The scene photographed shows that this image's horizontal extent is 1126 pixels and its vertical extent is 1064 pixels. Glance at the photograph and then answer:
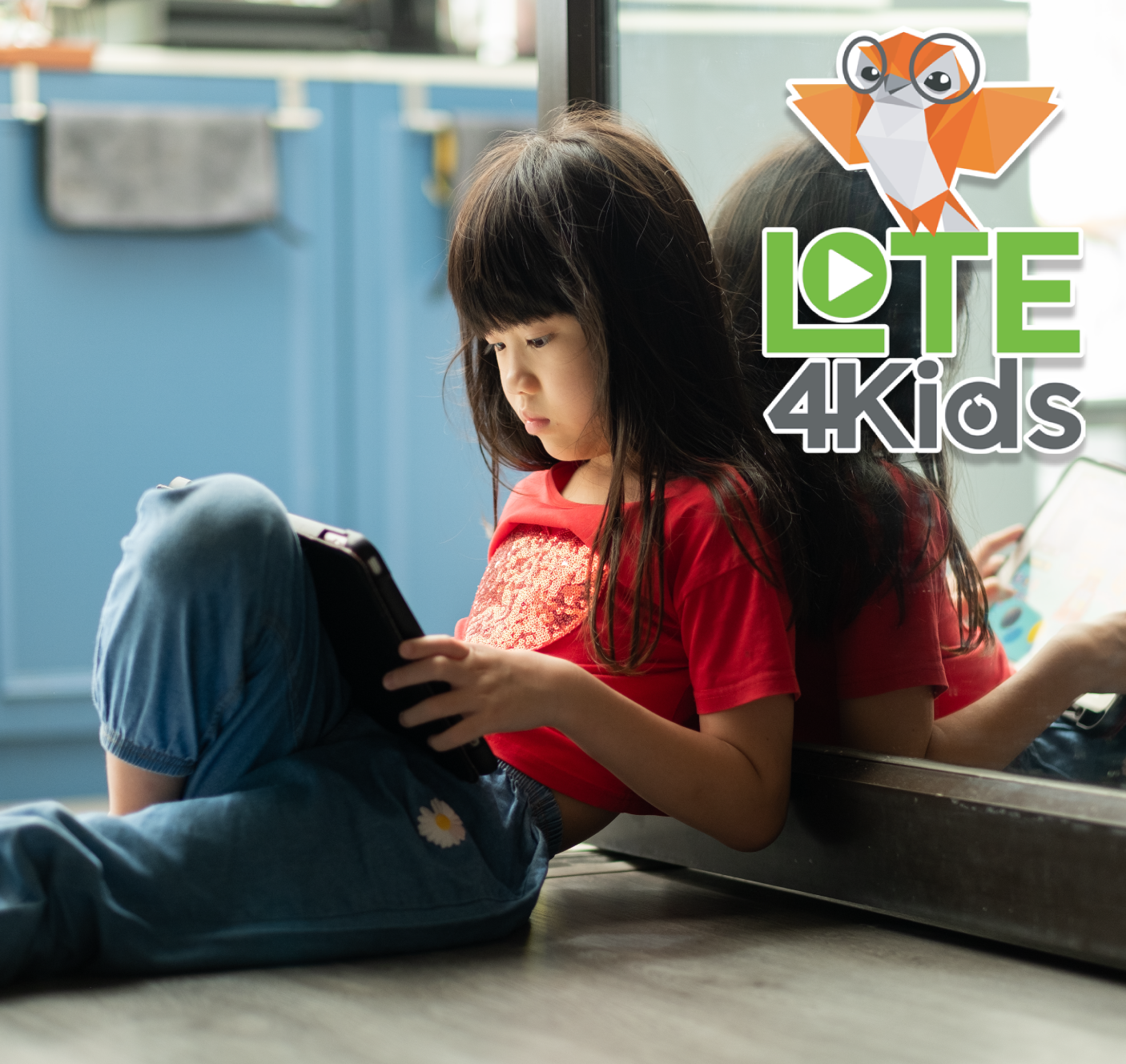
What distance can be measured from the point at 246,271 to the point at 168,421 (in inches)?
11.6

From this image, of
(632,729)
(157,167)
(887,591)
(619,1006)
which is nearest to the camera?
(619,1006)

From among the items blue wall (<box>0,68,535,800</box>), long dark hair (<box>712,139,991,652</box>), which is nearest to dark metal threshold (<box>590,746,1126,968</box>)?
long dark hair (<box>712,139,991,652</box>)

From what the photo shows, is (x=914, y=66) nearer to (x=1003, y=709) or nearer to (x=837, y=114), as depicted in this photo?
(x=837, y=114)

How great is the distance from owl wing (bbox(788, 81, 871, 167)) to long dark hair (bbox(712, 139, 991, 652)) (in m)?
0.01

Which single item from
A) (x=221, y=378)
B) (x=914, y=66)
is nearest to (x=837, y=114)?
(x=914, y=66)

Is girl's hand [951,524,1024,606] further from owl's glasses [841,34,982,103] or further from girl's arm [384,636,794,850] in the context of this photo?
owl's glasses [841,34,982,103]

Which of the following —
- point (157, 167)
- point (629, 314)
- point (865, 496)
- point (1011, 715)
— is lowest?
point (1011, 715)

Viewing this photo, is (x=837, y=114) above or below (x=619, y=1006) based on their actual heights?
above

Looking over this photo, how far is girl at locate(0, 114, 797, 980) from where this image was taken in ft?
2.31

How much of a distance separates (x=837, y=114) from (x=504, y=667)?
47cm

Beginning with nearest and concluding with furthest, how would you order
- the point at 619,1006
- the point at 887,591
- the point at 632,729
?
the point at 619,1006 → the point at 632,729 → the point at 887,591

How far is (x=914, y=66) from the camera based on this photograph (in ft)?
2.91

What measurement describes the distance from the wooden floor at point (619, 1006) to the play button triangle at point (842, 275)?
441mm

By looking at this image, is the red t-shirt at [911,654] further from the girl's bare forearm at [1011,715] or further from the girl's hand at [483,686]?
the girl's hand at [483,686]
